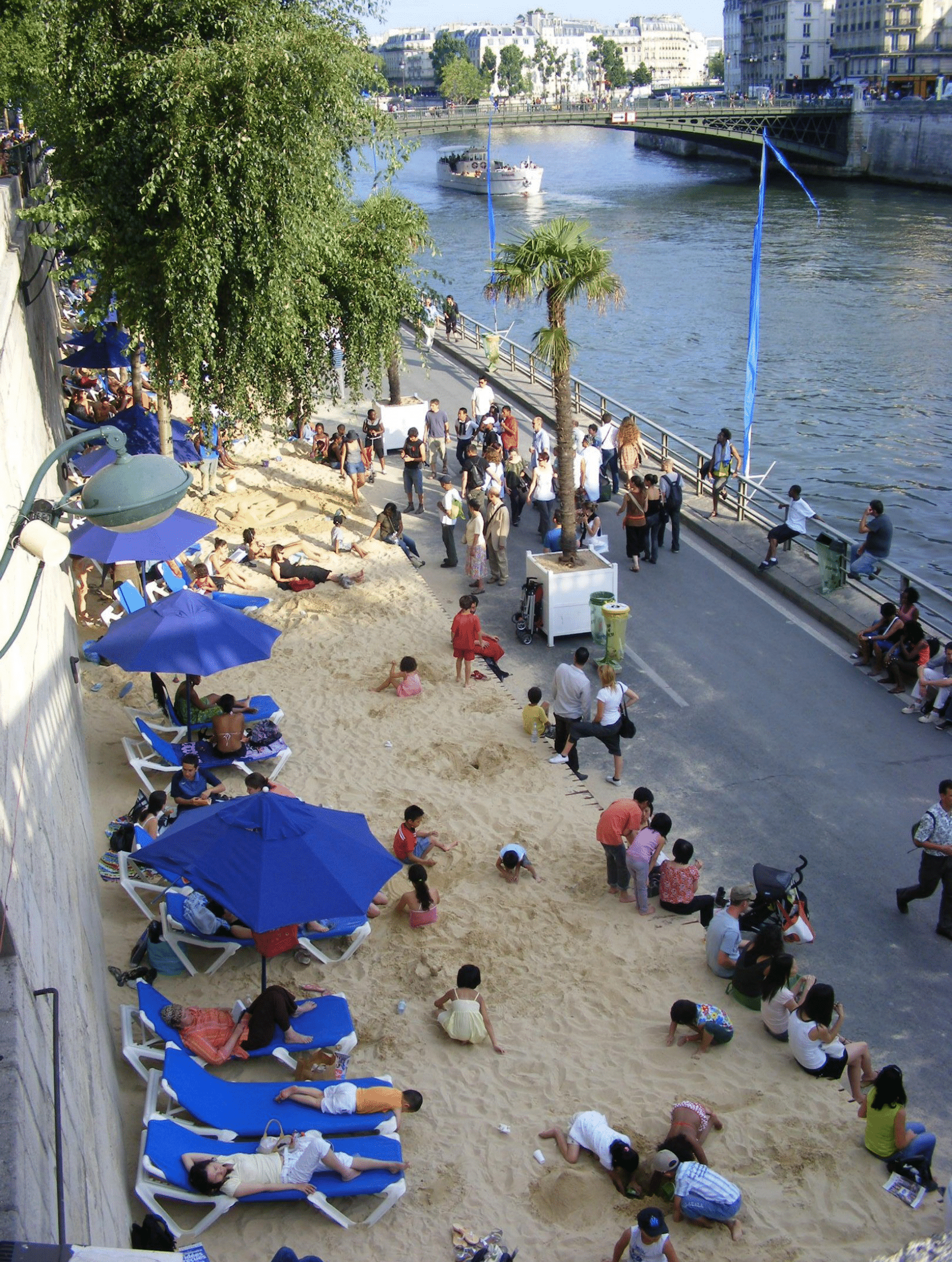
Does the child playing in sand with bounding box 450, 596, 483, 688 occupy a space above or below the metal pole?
below

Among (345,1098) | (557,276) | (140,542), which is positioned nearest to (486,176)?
(557,276)

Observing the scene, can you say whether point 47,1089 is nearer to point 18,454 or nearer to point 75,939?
point 75,939

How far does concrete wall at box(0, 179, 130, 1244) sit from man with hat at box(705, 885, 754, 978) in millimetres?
4331

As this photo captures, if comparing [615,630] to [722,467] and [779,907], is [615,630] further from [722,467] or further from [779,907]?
[722,467]

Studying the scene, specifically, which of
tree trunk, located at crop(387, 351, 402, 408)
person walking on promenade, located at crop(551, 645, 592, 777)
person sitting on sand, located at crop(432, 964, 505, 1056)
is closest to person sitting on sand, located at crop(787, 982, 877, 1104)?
person sitting on sand, located at crop(432, 964, 505, 1056)

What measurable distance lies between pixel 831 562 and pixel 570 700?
17.0 feet

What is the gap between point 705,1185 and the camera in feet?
22.3

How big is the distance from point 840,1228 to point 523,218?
72.1 meters

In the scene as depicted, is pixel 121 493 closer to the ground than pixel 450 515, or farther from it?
farther from it

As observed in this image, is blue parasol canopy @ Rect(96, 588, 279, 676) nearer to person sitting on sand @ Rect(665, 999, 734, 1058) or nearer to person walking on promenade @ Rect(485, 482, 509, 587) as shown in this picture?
person walking on promenade @ Rect(485, 482, 509, 587)

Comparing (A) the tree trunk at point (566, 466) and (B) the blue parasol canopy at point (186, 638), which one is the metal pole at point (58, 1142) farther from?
(A) the tree trunk at point (566, 466)

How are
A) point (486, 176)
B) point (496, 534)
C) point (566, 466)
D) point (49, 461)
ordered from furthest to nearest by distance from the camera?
point (486, 176)
point (496, 534)
point (566, 466)
point (49, 461)

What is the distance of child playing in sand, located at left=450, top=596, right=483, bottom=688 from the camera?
1303cm

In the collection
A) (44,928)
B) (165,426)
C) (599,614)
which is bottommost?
(599,614)
